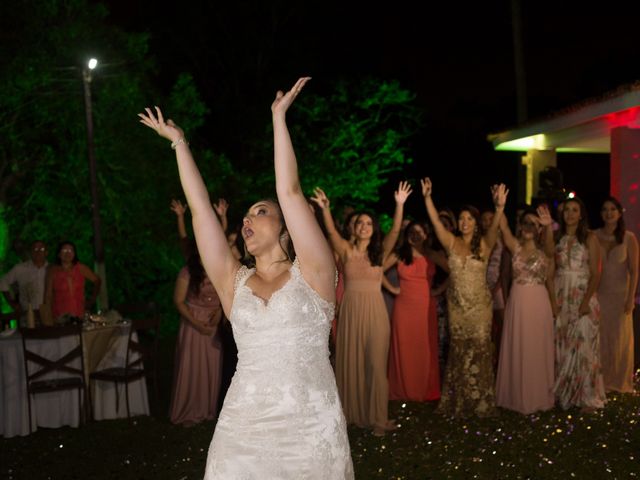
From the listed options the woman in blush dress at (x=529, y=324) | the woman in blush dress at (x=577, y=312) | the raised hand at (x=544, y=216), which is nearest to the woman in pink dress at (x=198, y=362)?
the woman in blush dress at (x=529, y=324)

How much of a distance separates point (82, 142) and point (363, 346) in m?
10.5

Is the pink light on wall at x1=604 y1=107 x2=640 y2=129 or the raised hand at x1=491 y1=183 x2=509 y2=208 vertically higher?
the pink light on wall at x1=604 y1=107 x2=640 y2=129

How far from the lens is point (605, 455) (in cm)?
635

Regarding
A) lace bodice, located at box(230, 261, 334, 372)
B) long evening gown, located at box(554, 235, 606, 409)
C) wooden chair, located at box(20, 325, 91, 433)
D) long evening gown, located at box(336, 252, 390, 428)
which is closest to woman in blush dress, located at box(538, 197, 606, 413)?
long evening gown, located at box(554, 235, 606, 409)

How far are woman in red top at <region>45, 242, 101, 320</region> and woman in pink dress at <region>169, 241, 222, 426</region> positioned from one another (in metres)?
2.14

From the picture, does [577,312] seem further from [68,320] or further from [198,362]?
[68,320]

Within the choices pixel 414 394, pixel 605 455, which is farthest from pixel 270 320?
pixel 414 394

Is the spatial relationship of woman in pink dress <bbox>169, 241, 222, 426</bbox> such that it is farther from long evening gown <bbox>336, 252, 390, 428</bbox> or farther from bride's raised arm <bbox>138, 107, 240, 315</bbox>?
bride's raised arm <bbox>138, 107, 240, 315</bbox>

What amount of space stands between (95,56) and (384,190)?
→ 15550 millimetres

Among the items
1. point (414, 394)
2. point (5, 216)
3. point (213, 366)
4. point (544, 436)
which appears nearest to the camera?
point (544, 436)

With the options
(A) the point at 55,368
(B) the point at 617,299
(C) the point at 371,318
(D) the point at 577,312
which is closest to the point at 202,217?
(C) the point at 371,318

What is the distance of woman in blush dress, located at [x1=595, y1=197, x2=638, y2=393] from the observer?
8.96 metres

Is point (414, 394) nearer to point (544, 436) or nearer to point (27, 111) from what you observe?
point (544, 436)

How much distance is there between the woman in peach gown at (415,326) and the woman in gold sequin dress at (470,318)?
905 millimetres
